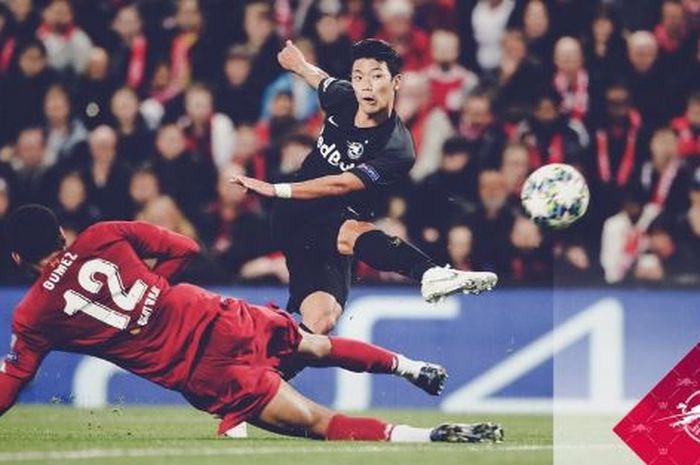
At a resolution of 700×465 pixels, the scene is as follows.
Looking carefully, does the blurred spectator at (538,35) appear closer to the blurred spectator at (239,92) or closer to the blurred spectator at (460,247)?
the blurred spectator at (460,247)

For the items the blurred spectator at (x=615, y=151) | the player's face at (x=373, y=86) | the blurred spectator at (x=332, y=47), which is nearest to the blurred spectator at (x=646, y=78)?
the blurred spectator at (x=615, y=151)

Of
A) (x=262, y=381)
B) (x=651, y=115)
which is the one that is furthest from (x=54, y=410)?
(x=651, y=115)

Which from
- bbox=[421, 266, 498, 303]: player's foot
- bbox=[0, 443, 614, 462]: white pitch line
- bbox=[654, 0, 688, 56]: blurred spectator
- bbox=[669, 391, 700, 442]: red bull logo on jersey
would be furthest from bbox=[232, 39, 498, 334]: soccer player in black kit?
bbox=[654, 0, 688, 56]: blurred spectator

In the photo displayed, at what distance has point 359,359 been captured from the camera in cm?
809

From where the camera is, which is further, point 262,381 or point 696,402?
point 696,402

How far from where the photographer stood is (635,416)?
989 cm

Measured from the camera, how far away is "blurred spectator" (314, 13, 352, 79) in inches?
483

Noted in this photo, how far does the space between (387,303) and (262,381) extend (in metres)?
3.47

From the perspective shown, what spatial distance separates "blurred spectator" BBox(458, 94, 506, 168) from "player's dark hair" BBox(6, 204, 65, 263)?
15.1ft

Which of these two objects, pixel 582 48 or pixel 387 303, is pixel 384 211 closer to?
pixel 387 303

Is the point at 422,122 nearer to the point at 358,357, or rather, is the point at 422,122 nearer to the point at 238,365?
the point at 358,357

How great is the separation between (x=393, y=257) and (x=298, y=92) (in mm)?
3804

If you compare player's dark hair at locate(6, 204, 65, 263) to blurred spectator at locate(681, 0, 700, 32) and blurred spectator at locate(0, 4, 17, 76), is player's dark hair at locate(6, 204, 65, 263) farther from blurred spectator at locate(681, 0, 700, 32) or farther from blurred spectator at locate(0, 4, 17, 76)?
blurred spectator at locate(681, 0, 700, 32)

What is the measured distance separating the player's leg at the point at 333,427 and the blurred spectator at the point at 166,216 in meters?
3.97
